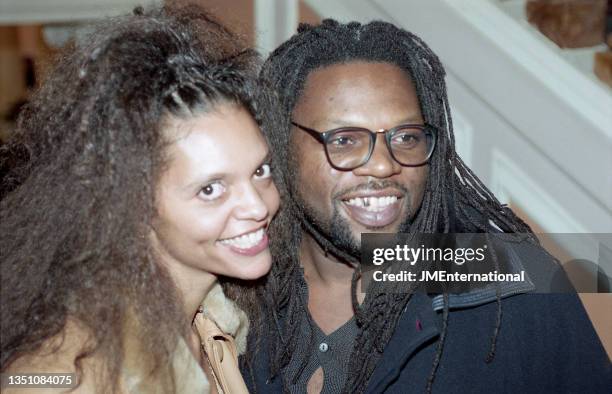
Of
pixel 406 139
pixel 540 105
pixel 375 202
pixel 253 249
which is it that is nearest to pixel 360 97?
pixel 406 139

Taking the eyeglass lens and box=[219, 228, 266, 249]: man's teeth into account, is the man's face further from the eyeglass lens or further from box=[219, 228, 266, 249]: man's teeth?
box=[219, 228, 266, 249]: man's teeth

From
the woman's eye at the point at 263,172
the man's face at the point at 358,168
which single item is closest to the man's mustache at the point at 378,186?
the man's face at the point at 358,168

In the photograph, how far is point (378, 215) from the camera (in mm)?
2244

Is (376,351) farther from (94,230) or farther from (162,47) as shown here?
(162,47)

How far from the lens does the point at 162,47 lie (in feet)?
6.33

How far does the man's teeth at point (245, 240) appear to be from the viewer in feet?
6.54

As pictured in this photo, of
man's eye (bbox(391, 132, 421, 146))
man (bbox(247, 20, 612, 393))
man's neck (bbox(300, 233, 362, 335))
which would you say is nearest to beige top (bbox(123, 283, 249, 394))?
man (bbox(247, 20, 612, 393))

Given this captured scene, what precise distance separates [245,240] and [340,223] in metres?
0.39

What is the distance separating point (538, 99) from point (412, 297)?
1192 millimetres

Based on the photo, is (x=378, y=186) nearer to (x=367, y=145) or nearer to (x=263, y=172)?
(x=367, y=145)

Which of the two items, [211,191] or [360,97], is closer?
[211,191]

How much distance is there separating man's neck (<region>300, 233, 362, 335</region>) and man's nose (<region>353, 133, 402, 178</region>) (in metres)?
0.38

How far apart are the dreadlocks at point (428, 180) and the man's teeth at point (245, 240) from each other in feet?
1.06

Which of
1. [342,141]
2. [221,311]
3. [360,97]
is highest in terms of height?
[360,97]
